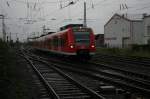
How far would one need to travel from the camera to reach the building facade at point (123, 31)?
228 feet

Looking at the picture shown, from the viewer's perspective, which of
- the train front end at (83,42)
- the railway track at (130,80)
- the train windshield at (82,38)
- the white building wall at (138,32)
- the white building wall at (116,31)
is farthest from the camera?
the white building wall at (116,31)

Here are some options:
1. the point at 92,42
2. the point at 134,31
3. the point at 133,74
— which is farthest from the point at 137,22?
the point at 133,74

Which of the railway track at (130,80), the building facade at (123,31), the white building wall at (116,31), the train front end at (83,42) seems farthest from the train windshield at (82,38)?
the white building wall at (116,31)

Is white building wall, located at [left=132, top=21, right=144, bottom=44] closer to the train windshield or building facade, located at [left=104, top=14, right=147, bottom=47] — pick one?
building facade, located at [left=104, top=14, right=147, bottom=47]

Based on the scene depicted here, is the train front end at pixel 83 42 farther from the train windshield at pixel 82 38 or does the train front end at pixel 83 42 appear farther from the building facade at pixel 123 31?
the building facade at pixel 123 31

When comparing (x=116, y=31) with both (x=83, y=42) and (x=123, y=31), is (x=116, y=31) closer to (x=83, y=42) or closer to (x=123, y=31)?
(x=123, y=31)

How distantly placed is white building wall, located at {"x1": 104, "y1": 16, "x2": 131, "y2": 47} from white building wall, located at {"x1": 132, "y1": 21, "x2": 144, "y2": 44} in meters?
1.41

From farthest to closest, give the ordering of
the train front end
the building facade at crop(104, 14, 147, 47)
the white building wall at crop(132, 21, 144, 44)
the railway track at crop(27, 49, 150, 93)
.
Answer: the building facade at crop(104, 14, 147, 47)
the white building wall at crop(132, 21, 144, 44)
the train front end
the railway track at crop(27, 49, 150, 93)

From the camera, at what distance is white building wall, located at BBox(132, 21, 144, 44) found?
227 feet

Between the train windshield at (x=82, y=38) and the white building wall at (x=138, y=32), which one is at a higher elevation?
the white building wall at (x=138, y=32)

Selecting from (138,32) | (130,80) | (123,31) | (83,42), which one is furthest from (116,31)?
(130,80)

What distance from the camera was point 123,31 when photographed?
240ft

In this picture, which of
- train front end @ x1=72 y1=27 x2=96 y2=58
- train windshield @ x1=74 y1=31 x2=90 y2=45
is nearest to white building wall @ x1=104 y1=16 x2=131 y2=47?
train front end @ x1=72 y1=27 x2=96 y2=58

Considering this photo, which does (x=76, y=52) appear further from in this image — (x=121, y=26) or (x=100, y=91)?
(x=121, y=26)
